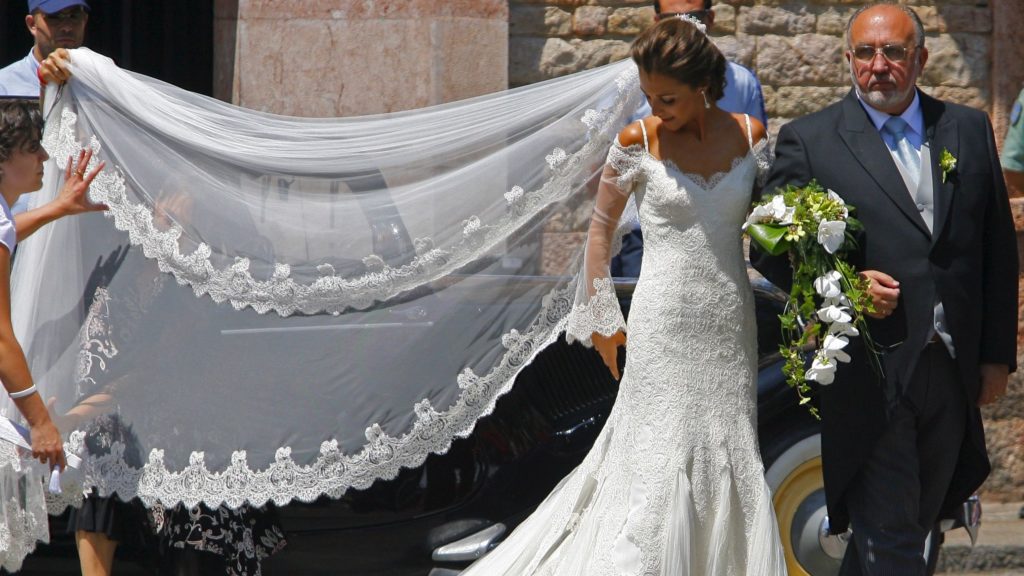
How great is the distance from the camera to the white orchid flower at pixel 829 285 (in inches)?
166

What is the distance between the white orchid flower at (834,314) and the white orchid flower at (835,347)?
6 centimetres

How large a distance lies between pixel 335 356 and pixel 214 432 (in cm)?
49

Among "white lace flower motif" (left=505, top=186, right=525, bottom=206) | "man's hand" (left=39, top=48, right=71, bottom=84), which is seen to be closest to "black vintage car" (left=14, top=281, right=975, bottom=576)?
"white lace flower motif" (left=505, top=186, right=525, bottom=206)

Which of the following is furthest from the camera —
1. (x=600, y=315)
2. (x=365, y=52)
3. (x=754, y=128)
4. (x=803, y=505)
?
(x=365, y=52)

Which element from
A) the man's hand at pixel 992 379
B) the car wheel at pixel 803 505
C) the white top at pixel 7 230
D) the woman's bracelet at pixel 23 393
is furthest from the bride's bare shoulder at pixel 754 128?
the woman's bracelet at pixel 23 393

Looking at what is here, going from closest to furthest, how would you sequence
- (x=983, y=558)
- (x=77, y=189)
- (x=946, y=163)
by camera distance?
(x=946, y=163)
(x=77, y=189)
(x=983, y=558)

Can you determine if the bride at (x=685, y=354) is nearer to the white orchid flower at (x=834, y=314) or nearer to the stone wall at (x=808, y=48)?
the white orchid flower at (x=834, y=314)

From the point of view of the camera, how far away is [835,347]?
167 inches

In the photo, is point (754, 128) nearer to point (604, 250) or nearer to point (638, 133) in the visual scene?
point (638, 133)

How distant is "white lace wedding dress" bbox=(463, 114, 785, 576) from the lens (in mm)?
4367

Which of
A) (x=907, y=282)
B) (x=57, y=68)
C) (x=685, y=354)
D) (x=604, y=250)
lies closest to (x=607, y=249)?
(x=604, y=250)

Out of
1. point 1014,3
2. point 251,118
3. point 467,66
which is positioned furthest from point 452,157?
point 1014,3

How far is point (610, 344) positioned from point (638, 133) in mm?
702

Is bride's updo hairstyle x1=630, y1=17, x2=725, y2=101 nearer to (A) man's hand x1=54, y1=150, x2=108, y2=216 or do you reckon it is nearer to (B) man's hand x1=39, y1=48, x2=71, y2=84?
(A) man's hand x1=54, y1=150, x2=108, y2=216
